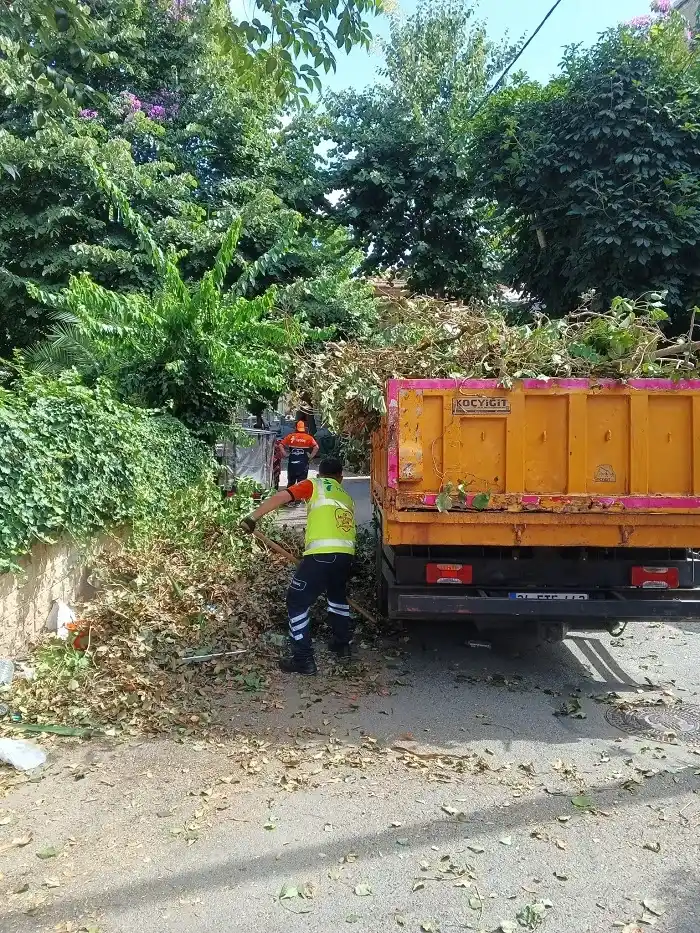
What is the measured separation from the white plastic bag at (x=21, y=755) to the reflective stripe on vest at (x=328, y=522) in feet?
7.33

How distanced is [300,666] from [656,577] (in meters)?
2.62

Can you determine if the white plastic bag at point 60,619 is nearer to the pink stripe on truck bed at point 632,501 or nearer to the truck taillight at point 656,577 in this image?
the pink stripe on truck bed at point 632,501

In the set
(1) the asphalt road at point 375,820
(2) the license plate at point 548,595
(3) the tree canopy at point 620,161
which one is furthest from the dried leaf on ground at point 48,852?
(3) the tree canopy at point 620,161

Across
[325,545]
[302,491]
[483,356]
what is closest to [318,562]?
[325,545]

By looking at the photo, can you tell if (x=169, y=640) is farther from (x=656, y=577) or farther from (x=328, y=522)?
(x=656, y=577)

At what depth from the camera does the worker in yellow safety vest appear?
5.41 meters

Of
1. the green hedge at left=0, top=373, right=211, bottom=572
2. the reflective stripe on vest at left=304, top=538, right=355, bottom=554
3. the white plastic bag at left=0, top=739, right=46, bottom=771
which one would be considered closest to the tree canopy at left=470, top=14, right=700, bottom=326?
the reflective stripe on vest at left=304, top=538, right=355, bottom=554

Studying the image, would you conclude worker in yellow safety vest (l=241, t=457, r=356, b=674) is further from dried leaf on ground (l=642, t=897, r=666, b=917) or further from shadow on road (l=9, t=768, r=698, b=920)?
dried leaf on ground (l=642, t=897, r=666, b=917)

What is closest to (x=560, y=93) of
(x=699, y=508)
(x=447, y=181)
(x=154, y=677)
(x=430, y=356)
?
(x=447, y=181)

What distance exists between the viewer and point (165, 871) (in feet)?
10.2

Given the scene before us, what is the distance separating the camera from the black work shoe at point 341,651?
18.8ft

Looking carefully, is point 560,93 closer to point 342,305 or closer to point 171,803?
point 342,305

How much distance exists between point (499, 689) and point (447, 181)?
1009 centimetres

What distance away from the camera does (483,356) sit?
521 centimetres
